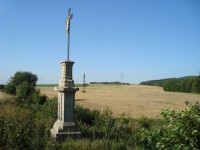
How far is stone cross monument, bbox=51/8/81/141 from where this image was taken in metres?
10.1

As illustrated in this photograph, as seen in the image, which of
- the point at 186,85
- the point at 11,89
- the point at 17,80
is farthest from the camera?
the point at 186,85

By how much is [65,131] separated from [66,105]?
848 mm

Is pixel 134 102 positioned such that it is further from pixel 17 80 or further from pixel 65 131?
pixel 65 131

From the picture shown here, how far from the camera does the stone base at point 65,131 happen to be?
32.7ft

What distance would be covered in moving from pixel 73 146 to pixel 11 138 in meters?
1.68

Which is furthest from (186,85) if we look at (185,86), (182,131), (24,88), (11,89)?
(182,131)

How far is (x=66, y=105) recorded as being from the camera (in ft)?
33.8

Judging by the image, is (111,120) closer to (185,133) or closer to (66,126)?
(66,126)

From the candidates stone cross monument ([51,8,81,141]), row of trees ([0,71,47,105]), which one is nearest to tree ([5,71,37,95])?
row of trees ([0,71,47,105])

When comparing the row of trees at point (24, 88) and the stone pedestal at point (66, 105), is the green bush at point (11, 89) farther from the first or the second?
the stone pedestal at point (66, 105)

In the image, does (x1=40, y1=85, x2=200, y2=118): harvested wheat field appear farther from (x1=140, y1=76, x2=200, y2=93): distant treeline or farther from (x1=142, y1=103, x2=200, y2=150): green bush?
(x1=140, y1=76, x2=200, y2=93): distant treeline

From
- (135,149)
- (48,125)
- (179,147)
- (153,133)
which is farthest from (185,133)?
(48,125)

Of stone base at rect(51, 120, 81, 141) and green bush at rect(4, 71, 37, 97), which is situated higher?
green bush at rect(4, 71, 37, 97)

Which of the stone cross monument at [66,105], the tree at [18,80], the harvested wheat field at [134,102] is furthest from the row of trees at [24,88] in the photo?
the stone cross monument at [66,105]
